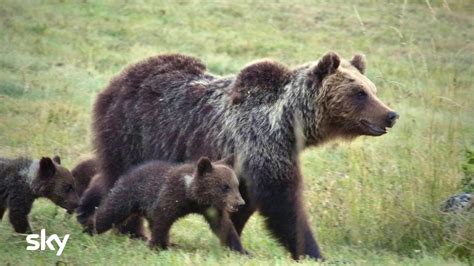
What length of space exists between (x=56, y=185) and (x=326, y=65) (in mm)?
2850

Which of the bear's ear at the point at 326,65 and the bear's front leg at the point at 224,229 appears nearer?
the bear's front leg at the point at 224,229

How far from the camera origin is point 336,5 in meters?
27.7

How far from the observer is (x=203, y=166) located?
26.6 feet

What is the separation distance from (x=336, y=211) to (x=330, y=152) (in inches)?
153

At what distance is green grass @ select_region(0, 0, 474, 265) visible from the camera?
8711 millimetres

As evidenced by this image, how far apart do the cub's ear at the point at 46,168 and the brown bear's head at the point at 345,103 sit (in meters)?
2.62

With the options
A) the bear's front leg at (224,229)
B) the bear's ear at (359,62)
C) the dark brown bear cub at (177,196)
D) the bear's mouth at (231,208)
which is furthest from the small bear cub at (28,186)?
the bear's ear at (359,62)

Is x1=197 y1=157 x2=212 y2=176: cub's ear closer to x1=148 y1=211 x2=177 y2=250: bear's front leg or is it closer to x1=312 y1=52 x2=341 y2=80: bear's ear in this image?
x1=148 y1=211 x2=177 y2=250: bear's front leg

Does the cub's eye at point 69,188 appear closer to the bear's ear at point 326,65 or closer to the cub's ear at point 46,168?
the cub's ear at point 46,168

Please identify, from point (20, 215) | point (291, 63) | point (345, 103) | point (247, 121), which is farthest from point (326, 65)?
point (291, 63)

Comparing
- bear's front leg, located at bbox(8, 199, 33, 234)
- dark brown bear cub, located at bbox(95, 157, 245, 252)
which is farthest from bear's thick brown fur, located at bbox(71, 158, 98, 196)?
dark brown bear cub, located at bbox(95, 157, 245, 252)

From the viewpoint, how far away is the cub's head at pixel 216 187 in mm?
8086

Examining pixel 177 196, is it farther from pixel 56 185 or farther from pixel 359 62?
pixel 359 62

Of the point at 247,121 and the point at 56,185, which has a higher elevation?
the point at 247,121
